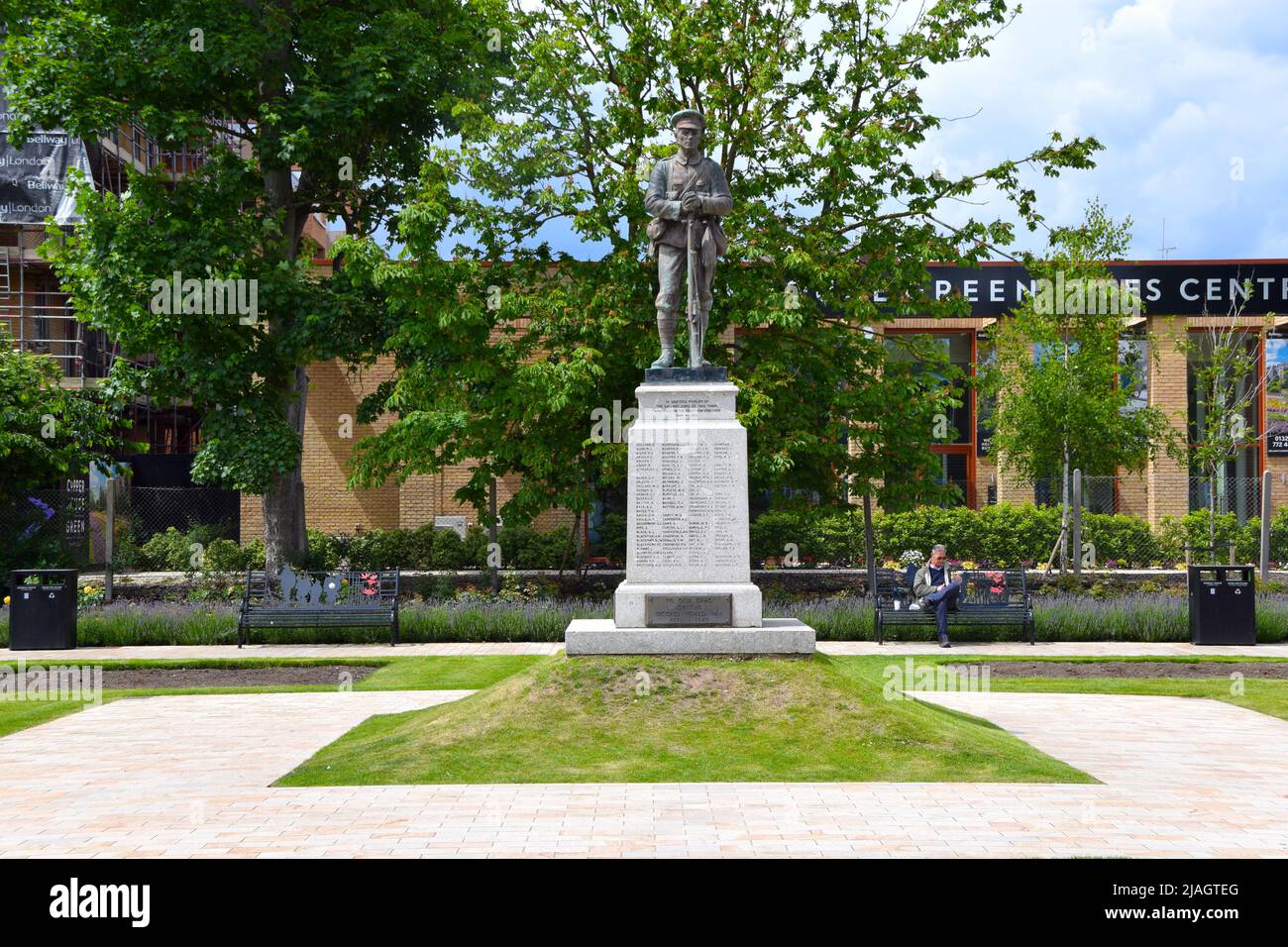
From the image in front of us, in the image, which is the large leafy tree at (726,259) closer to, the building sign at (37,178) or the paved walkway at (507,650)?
the paved walkway at (507,650)

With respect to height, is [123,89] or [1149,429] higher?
[123,89]

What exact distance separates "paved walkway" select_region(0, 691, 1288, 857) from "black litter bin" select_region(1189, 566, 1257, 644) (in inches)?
292

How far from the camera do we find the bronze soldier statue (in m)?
11.4

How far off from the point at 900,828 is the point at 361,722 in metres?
5.86

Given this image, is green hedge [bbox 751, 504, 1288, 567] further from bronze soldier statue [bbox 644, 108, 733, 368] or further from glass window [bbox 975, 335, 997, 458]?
bronze soldier statue [bbox 644, 108, 733, 368]

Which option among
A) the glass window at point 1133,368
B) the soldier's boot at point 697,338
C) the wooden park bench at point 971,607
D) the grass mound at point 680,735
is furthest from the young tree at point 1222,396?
the grass mound at point 680,735

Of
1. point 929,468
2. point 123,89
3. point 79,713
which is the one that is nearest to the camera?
point 79,713

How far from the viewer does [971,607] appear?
1781 centimetres

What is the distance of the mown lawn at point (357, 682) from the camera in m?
12.5

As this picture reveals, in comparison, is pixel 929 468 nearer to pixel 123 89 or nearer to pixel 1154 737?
pixel 1154 737

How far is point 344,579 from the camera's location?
19594mm

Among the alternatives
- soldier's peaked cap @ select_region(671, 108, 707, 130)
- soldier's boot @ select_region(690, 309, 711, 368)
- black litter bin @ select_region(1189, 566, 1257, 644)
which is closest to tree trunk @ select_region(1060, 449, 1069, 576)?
black litter bin @ select_region(1189, 566, 1257, 644)

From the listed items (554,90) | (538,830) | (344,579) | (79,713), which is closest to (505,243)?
(554,90)

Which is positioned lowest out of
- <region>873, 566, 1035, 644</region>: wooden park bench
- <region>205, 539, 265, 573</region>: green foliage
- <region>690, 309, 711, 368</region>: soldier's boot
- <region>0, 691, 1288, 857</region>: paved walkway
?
<region>0, 691, 1288, 857</region>: paved walkway
